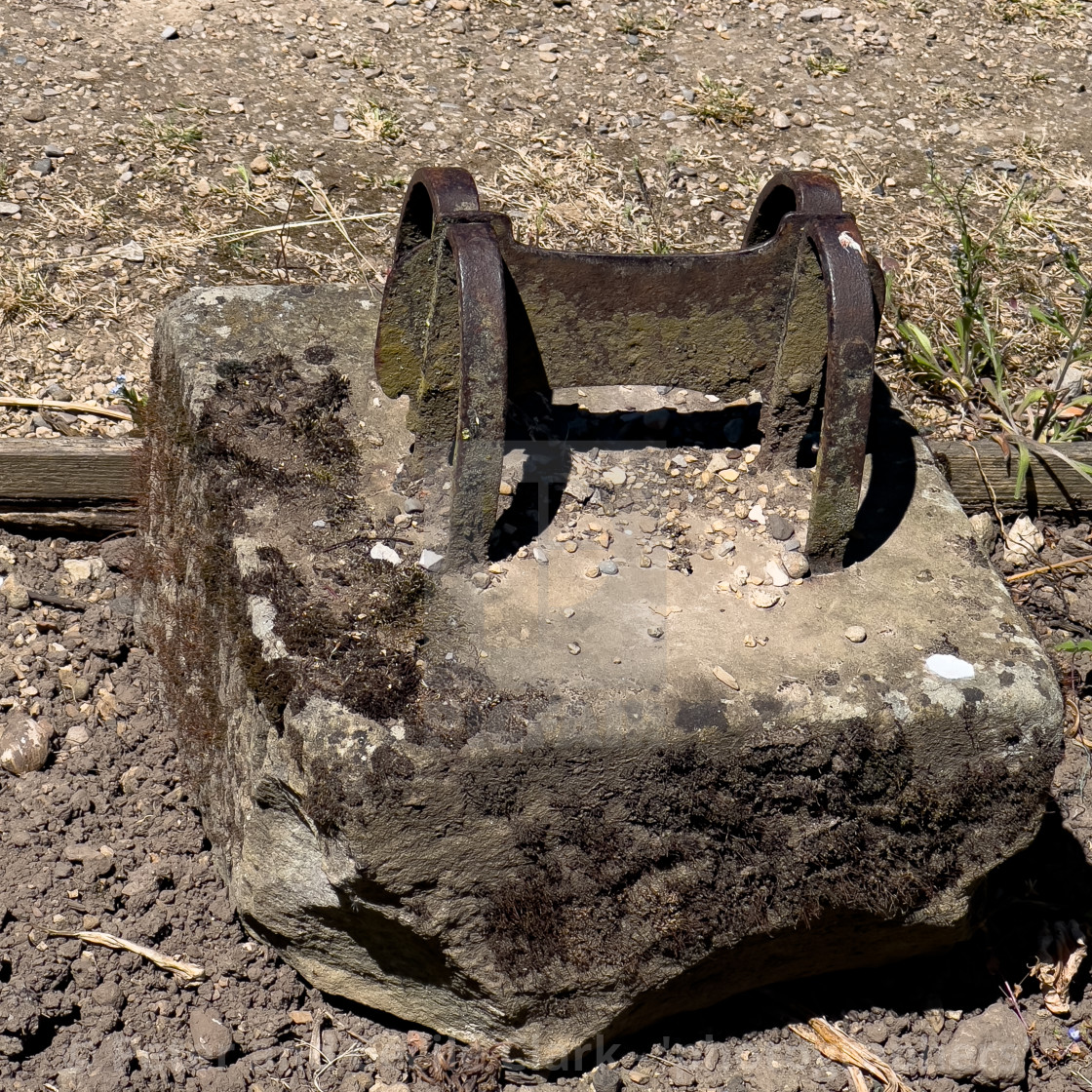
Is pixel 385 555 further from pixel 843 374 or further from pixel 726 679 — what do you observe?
pixel 843 374

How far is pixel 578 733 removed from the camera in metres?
2.07

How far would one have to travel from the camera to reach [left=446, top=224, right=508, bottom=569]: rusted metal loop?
A: 2152mm

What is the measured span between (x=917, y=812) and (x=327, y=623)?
3.71 ft

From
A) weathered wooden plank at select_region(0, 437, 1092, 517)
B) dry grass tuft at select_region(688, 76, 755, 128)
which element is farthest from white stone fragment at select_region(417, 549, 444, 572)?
dry grass tuft at select_region(688, 76, 755, 128)

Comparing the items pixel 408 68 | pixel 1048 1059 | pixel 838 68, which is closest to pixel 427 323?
pixel 1048 1059

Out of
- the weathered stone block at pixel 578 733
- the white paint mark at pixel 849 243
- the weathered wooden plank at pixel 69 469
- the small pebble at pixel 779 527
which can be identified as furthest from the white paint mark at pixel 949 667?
the weathered wooden plank at pixel 69 469

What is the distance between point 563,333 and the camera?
2.37 meters

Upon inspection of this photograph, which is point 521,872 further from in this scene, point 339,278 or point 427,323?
point 339,278

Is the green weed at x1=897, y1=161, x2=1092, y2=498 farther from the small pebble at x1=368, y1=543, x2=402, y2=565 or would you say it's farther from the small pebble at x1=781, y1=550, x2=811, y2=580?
the small pebble at x1=368, y1=543, x2=402, y2=565

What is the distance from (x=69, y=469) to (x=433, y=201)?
139 centimetres

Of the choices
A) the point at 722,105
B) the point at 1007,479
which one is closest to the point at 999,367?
the point at 1007,479

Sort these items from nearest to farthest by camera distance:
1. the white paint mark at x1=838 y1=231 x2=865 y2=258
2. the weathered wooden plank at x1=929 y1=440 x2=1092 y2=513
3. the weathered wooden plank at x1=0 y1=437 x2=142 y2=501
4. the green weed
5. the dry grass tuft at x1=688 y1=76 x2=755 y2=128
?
the white paint mark at x1=838 y1=231 x2=865 y2=258 → the weathered wooden plank at x1=0 y1=437 x2=142 y2=501 → the weathered wooden plank at x1=929 y1=440 x2=1092 y2=513 → the green weed → the dry grass tuft at x1=688 y1=76 x2=755 y2=128

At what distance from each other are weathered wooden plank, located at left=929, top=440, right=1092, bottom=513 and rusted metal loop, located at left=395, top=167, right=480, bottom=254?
160 centimetres

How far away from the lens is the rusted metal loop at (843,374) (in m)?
→ 2.18
